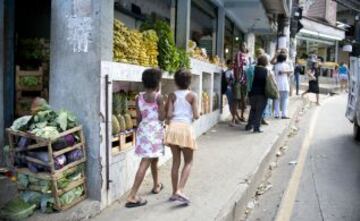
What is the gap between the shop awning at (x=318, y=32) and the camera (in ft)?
112

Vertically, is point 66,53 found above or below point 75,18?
below

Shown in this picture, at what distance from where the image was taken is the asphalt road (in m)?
6.23

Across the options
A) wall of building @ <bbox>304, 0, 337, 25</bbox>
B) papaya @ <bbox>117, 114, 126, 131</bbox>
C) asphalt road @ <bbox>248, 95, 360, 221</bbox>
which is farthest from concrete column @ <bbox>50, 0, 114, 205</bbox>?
wall of building @ <bbox>304, 0, 337, 25</bbox>

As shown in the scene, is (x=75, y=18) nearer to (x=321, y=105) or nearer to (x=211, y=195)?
(x=211, y=195)

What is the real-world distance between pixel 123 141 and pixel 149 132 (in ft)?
2.85

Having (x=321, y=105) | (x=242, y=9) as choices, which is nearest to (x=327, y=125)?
(x=242, y=9)

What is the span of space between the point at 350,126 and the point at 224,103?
140 inches

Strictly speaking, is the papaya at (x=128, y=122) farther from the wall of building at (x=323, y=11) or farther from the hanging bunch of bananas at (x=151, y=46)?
the wall of building at (x=323, y=11)

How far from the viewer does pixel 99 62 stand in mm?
5418

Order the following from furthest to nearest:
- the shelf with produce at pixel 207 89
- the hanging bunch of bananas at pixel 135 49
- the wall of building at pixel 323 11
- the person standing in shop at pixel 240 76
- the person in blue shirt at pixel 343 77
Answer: the wall of building at pixel 323 11 < the person in blue shirt at pixel 343 77 < the person standing in shop at pixel 240 76 < the shelf with produce at pixel 207 89 < the hanging bunch of bananas at pixel 135 49

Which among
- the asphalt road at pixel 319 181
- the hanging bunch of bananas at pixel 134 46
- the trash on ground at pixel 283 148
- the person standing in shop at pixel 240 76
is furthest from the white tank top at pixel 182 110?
the person standing in shop at pixel 240 76

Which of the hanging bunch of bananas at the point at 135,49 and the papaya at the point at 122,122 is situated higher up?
the hanging bunch of bananas at the point at 135,49

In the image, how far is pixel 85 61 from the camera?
545 cm

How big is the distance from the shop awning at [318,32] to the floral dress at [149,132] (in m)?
29.4
